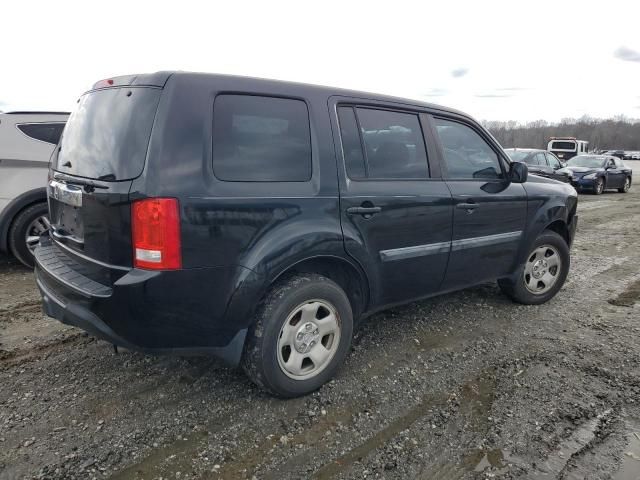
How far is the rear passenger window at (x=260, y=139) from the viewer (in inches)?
101

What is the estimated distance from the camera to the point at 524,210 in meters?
4.26

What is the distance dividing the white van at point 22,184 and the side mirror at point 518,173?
497 centimetres

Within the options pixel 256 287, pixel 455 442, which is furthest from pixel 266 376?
pixel 455 442

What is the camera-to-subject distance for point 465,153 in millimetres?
3926

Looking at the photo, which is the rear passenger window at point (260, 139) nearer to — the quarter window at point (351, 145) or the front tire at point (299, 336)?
the quarter window at point (351, 145)

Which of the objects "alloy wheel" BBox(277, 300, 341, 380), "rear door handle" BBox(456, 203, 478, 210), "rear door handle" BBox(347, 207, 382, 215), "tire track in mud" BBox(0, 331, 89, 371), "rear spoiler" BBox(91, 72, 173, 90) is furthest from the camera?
"rear door handle" BBox(456, 203, 478, 210)

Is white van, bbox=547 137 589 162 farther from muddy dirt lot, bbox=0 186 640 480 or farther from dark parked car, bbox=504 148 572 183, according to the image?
muddy dirt lot, bbox=0 186 640 480

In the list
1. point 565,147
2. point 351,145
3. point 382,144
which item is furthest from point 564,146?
point 351,145

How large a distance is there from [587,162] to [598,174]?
1013mm

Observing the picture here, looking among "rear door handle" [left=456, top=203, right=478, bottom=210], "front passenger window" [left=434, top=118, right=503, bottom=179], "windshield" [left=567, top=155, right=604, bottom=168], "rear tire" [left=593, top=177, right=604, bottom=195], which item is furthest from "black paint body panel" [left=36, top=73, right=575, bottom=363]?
"windshield" [left=567, top=155, right=604, bottom=168]

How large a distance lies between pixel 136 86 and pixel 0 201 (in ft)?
12.2

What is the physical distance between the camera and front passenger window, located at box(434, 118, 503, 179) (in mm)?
3744

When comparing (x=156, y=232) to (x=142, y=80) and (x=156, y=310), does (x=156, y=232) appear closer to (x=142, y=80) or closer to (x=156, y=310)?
(x=156, y=310)

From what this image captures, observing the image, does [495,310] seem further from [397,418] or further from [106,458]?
[106,458]
